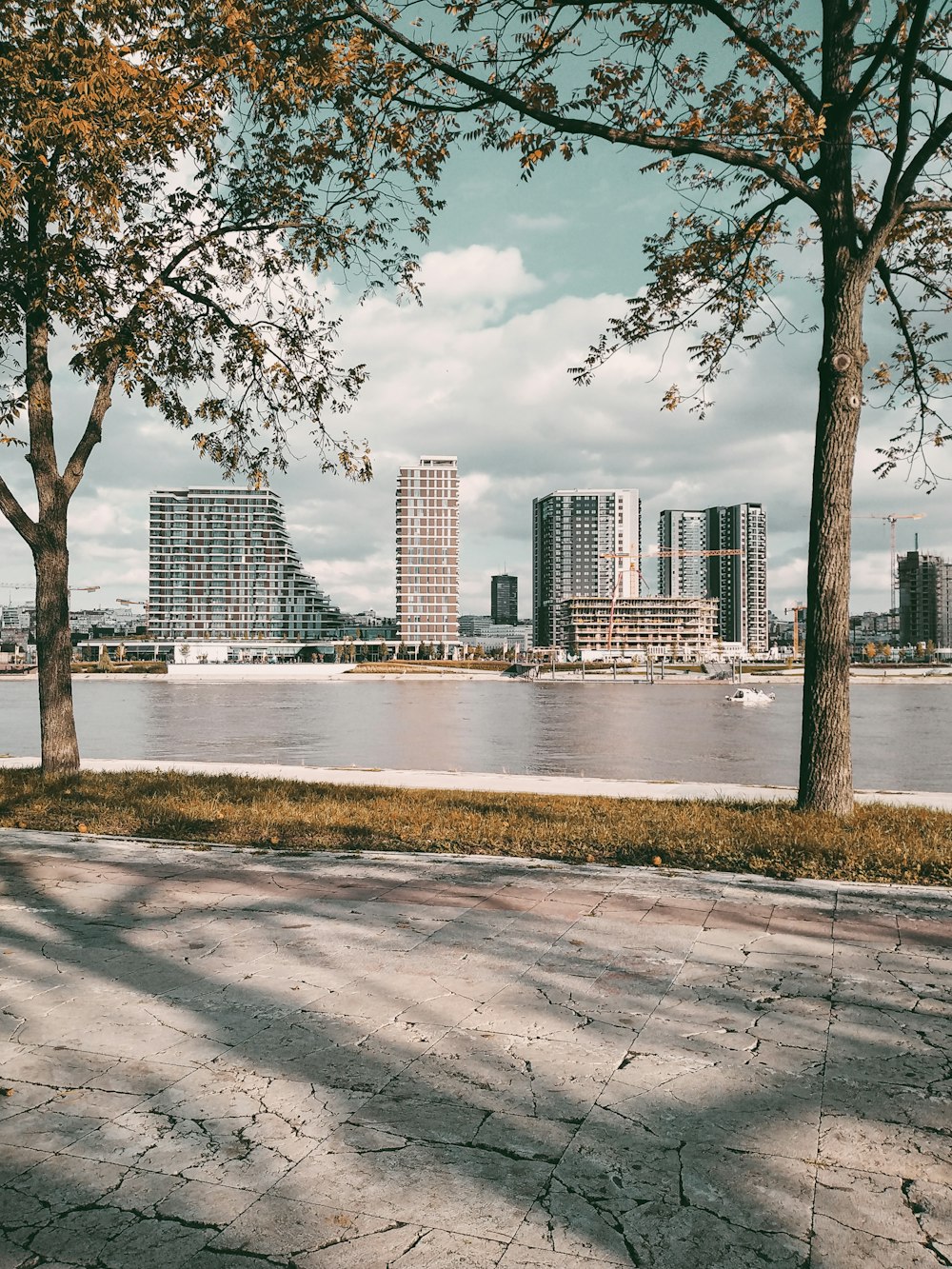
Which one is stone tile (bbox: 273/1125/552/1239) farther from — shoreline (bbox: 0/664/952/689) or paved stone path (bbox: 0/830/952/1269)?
shoreline (bbox: 0/664/952/689)

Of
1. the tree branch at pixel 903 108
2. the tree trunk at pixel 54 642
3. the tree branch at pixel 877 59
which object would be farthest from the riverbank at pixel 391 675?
the tree branch at pixel 877 59

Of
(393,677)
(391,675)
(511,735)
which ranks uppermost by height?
(511,735)

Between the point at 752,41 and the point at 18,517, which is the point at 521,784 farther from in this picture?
the point at 752,41

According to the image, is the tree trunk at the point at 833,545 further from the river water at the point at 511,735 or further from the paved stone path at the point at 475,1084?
the river water at the point at 511,735

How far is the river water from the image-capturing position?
2827 centimetres

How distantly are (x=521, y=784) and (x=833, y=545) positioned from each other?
759 cm

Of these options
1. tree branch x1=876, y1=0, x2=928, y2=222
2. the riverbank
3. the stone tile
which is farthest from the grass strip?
the riverbank

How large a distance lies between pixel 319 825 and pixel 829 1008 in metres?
6.56

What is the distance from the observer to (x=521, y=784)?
52.0 feet

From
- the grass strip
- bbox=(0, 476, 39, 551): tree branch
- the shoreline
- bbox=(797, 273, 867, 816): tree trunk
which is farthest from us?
the shoreline

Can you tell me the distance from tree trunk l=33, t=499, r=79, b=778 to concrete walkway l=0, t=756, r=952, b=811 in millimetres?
2607

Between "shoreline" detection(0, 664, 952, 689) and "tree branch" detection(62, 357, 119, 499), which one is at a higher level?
"tree branch" detection(62, 357, 119, 499)

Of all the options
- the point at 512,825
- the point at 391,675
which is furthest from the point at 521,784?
the point at 391,675

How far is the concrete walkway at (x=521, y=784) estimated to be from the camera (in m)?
14.3
